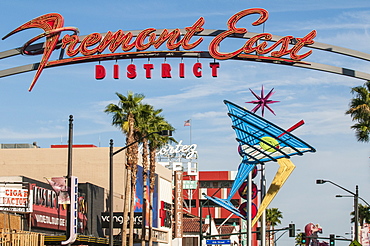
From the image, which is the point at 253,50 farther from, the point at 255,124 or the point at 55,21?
the point at 255,124

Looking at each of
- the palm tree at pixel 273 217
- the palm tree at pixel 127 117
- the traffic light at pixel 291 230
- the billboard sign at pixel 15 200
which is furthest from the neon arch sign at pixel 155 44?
the palm tree at pixel 273 217

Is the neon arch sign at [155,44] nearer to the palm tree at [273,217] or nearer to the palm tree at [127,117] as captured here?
the palm tree at [127,117]

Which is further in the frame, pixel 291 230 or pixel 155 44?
pixel 291 230

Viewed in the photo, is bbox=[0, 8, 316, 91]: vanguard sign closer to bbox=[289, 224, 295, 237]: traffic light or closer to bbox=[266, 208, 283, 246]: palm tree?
bbox=[289, 224, 295, 237]: traffic light

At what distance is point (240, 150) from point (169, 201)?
3451cm

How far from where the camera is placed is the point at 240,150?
50688mm

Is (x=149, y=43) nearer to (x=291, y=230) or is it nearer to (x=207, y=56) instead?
(x=207, y=56)

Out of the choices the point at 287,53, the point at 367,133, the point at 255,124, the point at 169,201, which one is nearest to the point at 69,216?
the point at 287,53

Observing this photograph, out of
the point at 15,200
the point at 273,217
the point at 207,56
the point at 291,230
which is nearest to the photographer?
the point at 207,56

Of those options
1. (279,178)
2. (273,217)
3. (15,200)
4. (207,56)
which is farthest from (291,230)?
(273,217)

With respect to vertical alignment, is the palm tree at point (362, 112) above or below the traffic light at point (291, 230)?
above

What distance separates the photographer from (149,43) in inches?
1266

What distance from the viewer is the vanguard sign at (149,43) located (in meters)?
29.7

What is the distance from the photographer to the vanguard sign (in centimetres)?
2969
